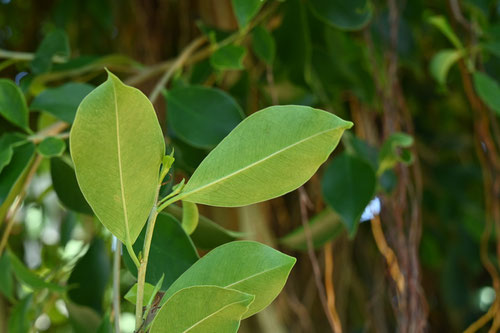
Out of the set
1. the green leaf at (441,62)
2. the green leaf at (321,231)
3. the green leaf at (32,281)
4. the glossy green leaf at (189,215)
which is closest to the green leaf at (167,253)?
the glossy green leaf at (189,215)

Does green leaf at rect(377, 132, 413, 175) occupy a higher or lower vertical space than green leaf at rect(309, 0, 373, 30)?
lower

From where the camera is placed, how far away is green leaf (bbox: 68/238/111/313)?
47 centimetres

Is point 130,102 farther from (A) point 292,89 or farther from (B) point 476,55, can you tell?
(B) point 476,55

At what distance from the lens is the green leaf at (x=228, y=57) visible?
18.7 inches

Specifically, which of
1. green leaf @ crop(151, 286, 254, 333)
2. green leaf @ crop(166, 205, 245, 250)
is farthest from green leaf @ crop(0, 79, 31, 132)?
green leaf @ crop(151, 286, 254, 333)

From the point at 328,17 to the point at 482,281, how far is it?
0.69m

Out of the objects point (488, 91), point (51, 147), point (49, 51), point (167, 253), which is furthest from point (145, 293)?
point (488, 91)

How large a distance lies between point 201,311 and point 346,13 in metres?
0.34

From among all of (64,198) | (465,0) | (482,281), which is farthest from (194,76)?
(482,281)

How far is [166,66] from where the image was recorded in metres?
0.56

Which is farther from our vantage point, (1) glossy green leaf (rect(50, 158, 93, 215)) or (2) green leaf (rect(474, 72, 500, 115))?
(2) green leaf (rect(474, 72, 500, 115))

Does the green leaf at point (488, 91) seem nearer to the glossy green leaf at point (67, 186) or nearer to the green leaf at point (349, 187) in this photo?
the green leaf at point (349, 187)

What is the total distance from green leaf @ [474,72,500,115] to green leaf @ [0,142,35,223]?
371mm

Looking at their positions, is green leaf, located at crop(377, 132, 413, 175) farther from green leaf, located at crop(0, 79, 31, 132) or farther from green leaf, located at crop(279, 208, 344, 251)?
green leaf, located at crop(0, 79, 31, 132)
